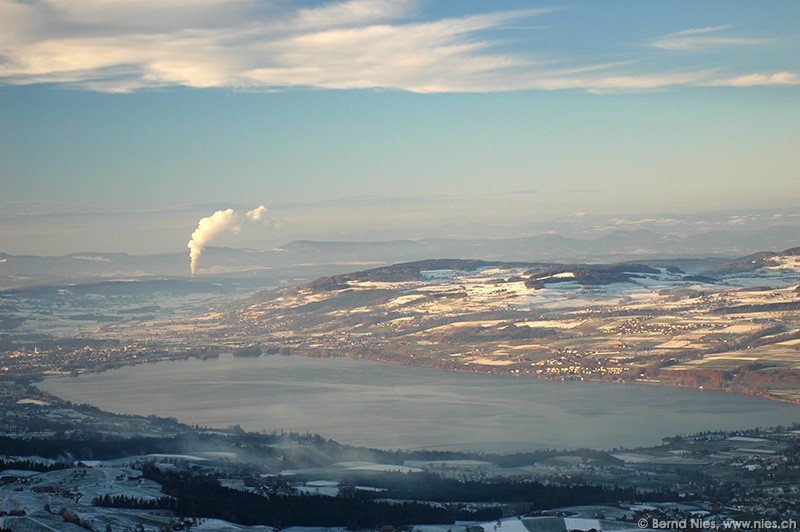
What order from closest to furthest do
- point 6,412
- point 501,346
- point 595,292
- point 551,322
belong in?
1. point 6,412
2. point 501,346
3. point 551,322
4. point 595,292

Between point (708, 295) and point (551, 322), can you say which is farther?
point (708, 295)

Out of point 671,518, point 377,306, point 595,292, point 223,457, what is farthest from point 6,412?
point 595,292

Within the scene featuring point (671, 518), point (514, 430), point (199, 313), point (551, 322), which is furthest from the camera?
point (199, 313)

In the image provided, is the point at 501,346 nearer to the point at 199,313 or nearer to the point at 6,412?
the point at 6,412

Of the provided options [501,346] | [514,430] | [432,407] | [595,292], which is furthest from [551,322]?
[514,430]

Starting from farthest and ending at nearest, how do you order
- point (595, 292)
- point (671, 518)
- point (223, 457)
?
point (595, 292)
point (223, 457)
point (671, 518)

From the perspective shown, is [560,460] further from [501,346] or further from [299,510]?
[501,346]
